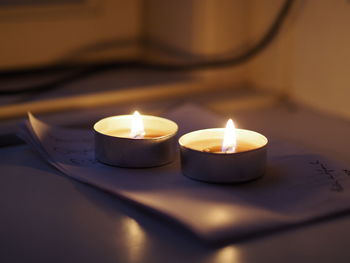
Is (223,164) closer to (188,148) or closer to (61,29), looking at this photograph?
(188,148)

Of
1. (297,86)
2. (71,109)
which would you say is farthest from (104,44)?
(297,86)

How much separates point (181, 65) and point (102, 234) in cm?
53

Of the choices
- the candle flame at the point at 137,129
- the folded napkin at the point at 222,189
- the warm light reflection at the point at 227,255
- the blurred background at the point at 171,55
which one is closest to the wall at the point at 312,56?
the blurred background at the point at 171,55

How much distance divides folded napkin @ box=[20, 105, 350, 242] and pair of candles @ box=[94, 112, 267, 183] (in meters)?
0.01

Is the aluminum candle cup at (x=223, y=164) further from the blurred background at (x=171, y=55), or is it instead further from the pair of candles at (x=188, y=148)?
the blurred background at (x=171, y=55)

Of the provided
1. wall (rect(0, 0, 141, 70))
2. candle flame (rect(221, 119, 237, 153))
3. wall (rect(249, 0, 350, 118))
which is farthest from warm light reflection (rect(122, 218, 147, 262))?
wall (rect(0, 0, 141, 70))

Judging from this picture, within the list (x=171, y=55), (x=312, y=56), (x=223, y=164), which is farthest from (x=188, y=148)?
(x=171, y=55)

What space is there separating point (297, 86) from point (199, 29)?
0.59 feet

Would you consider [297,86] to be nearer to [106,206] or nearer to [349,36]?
[349,36]

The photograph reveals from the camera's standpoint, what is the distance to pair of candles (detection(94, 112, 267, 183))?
21.9 inches

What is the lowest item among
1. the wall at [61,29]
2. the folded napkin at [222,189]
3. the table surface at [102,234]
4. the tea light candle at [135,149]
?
the table surface at [102,234]

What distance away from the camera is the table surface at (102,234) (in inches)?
18.0

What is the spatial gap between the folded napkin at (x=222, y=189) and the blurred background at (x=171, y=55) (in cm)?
17

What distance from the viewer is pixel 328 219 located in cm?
51
